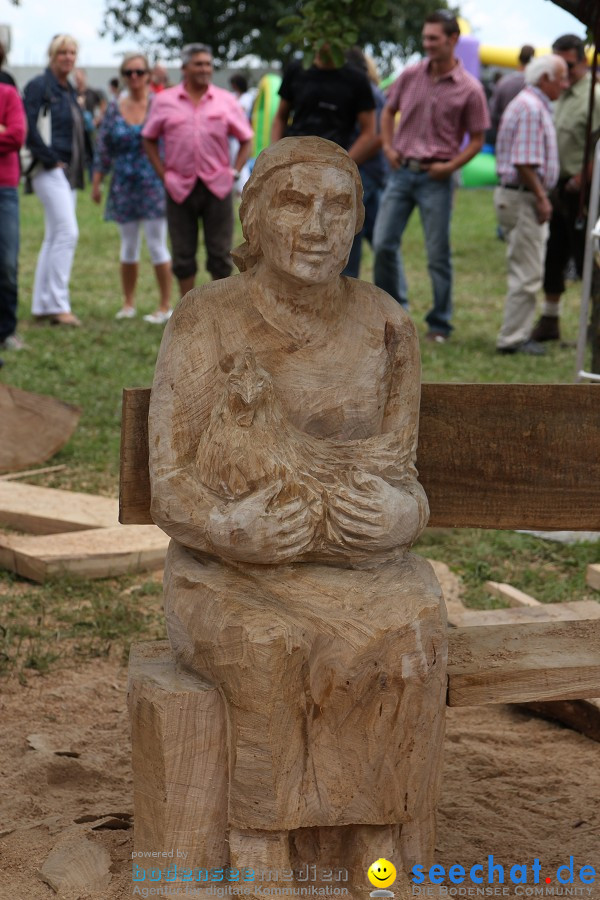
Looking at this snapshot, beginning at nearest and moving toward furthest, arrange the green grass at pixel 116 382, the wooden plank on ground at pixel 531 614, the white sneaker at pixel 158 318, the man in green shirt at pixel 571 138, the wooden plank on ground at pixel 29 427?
the wooden plank on ground at pixel 531 614
the green grass at pixel 116 382
the wooden plank on ground at pixel 29 427
the man in green shirt at pixel 571 138
the white sneaker at pixel 158 318

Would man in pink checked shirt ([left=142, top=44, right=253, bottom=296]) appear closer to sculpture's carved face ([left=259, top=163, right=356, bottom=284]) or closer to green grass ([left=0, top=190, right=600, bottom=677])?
green grass ([left=0, top=190, right=600, bottom=677])

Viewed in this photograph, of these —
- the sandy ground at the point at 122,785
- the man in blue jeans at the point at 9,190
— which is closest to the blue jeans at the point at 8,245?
the man in blue jeans at the point at 9,190

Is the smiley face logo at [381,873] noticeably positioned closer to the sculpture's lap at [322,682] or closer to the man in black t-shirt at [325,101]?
the sculpture's lap at [322,682]

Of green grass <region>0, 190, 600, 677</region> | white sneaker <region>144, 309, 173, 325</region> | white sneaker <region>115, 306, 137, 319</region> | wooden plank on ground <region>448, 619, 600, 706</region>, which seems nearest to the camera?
wooden plank on ground <region>448, 619, 600, 706</region>

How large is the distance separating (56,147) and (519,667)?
7389 mm

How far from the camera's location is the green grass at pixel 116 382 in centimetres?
463

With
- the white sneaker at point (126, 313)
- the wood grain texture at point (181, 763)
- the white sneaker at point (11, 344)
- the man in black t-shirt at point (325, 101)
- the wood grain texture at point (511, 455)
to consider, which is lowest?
the white sneaker at point (126, 313)

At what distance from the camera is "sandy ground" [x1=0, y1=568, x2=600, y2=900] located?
10.3ft

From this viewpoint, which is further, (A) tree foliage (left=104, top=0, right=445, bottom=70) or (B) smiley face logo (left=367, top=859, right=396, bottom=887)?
(A) tree foliage (left=104, top=0, right=445, bottom=70)

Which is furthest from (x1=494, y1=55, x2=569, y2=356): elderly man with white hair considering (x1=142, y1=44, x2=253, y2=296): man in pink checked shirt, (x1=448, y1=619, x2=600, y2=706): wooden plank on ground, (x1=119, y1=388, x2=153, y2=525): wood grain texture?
(x1=119, y1=388, x2=153, y2=525): wood grain texture

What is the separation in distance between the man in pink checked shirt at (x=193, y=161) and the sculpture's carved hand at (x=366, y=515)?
642 centimetres

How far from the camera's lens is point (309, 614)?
8.70 ft

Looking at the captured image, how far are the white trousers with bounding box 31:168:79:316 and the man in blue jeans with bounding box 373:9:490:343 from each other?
2426 millimetres

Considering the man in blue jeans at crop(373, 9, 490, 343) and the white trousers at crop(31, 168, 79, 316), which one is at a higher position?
the man in blue jeans at crop(373, 9, 490, 343)
